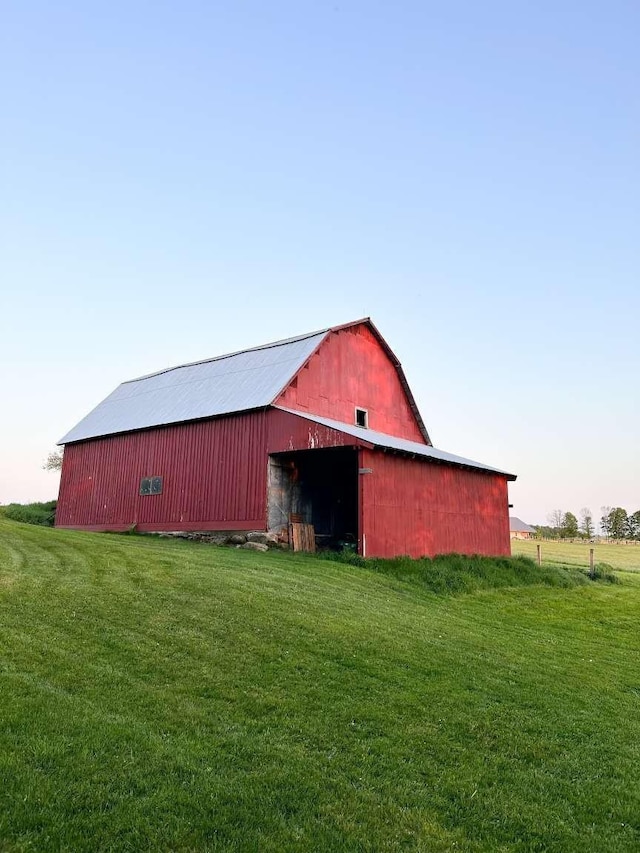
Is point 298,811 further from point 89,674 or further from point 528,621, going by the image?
point 528,621

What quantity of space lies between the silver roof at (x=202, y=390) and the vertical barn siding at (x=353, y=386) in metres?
0.74

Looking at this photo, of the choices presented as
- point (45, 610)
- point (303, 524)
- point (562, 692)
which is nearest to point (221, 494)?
point (303, 524)

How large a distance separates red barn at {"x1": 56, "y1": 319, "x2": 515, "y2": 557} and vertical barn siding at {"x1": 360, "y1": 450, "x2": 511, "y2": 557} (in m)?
0.06

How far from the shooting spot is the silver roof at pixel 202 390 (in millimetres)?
24203

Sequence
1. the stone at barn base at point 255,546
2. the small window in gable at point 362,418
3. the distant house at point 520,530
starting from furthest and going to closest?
the distant house at point 520,530, the small window in gable at point 362,418, the stone at barn base at point 255,546

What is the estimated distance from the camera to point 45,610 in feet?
30.1

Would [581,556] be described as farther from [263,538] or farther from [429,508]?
[263,538]

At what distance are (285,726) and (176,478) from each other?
19.2 metres

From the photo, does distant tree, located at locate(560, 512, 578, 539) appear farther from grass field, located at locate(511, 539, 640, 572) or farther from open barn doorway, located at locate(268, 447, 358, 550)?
open barn doorway, located at locate(268, 447, 358, 550)

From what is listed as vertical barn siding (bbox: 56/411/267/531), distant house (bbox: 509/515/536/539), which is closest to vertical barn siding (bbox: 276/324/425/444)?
vertical barn siding (bbox: 56/411/267/531)

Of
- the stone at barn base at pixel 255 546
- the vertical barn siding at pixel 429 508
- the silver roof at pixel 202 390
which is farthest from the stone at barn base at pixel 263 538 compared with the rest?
the silver roof at pixel 202 390

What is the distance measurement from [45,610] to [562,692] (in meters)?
7.63

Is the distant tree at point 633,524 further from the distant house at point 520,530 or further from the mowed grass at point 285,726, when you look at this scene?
the mowed grass at point 285,726

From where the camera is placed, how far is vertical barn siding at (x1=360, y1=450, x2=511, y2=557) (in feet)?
66.2
